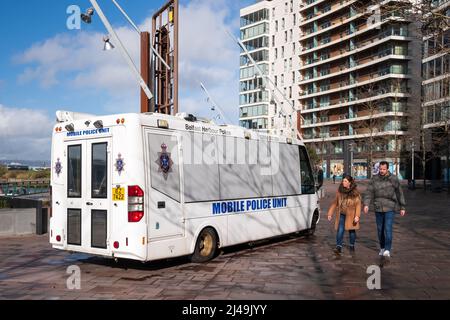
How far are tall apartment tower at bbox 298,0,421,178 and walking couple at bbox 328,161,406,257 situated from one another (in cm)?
4659

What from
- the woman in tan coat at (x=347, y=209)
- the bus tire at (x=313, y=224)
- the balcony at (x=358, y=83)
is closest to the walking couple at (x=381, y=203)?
the woman in tan coat at (x=347, y=209)

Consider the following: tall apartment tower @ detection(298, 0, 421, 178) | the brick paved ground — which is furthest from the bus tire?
tall apartment tower @ detection(298, 0, 421, 178)

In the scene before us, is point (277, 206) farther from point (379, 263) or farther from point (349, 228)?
point (379, 263)

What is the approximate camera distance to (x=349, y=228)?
1048 centimetres

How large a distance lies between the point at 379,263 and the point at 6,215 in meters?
9.52

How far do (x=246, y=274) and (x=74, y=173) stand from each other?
3.53 m

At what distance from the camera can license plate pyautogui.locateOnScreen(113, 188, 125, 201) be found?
7.93 meters

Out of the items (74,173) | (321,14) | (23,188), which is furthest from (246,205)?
(321,14)

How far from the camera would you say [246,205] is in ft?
34.0

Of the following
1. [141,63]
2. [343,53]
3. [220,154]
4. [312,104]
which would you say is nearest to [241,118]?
[312,104]

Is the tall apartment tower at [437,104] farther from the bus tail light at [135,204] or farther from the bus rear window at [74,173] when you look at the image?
the bus tail light at [135,204]

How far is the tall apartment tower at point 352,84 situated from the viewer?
65.0 meters

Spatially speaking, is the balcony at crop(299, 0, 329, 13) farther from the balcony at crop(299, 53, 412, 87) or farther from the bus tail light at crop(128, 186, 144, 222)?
the bus tail light at crop(128, 186, 144, 222)

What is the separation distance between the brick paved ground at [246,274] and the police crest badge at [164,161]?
1.73m
